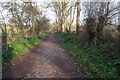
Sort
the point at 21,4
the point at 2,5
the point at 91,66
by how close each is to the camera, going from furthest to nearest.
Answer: the point at 21,4
the point at 2,5
the point at 91,66

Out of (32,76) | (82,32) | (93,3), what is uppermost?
(93,3)

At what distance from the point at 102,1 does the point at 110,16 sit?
1.39m

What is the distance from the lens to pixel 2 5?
1363 inches

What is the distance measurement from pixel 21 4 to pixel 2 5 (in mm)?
3839

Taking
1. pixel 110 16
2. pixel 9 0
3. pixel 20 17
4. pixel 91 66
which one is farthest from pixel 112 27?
pixel 20 17

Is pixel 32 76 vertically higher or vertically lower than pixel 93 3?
lower

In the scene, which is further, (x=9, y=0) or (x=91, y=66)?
(x=9, y=0)

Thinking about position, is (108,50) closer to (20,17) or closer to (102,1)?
(102,1)

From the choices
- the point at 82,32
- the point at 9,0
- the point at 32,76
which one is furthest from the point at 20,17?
the point at 32,76

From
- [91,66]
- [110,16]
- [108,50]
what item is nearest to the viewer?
[91,66]

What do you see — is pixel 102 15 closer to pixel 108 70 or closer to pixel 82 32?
pixel 82 32

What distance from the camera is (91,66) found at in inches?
416

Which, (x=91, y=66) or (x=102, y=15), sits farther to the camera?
(x=102, y=15)

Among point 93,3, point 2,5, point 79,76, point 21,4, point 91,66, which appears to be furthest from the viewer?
point 21,4
